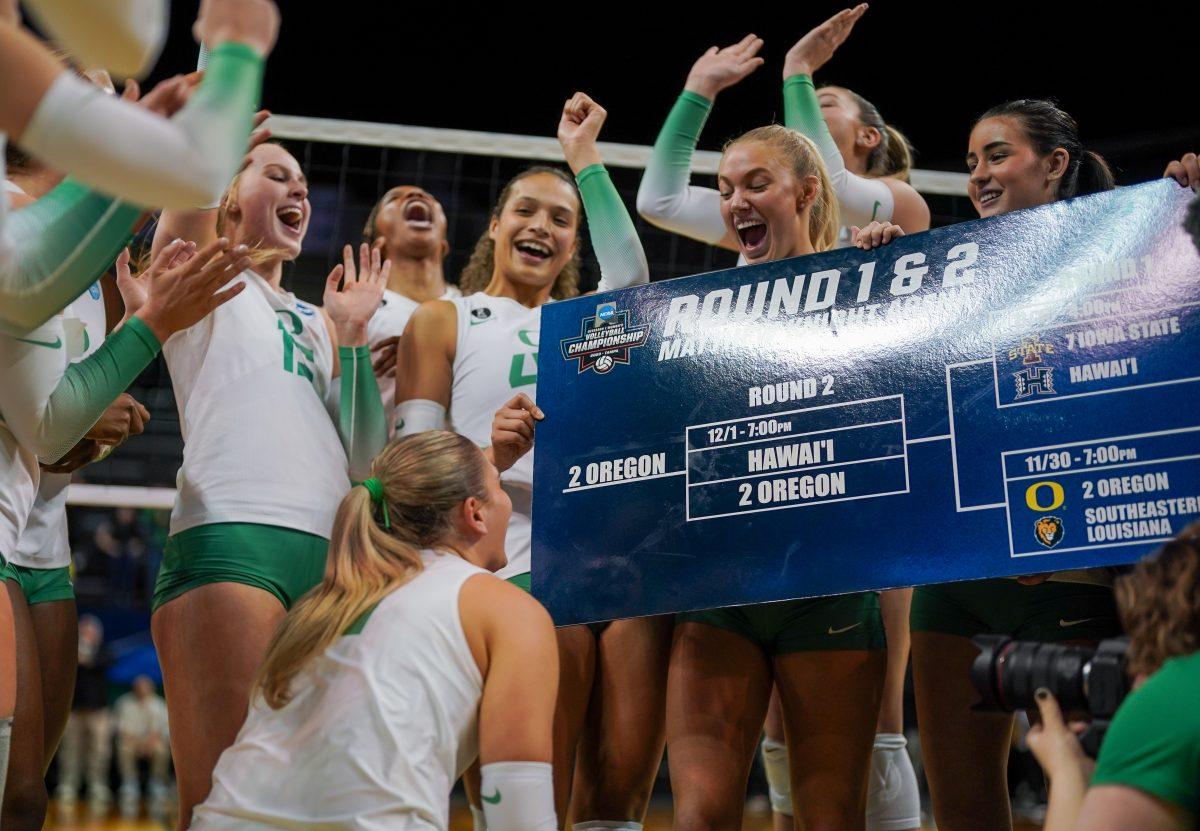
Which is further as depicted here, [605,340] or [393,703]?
[605,340]

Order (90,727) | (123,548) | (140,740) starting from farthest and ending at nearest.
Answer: (123,548), (140,740), (90,727)

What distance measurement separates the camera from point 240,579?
131 inches

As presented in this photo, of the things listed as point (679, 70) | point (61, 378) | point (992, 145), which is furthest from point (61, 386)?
point (679, 70)

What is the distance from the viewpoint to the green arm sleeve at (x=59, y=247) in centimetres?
244

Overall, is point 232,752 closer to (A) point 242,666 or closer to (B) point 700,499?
(A) point 242,666

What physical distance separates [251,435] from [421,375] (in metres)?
0.64

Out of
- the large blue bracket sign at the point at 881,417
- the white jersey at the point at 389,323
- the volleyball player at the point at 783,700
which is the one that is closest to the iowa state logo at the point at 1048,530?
the large blue bracket sign at the point at 881,417

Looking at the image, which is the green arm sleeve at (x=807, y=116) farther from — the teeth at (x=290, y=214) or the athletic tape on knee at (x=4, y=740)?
the athletic tape on knee at (x=4, y=740)

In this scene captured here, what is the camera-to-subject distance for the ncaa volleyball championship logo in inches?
146

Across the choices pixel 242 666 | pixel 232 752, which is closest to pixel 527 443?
pixel 242 666

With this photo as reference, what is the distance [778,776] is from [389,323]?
198 cm

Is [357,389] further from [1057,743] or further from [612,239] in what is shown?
[1057,743]

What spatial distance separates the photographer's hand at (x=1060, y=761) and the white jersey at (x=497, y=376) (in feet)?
5.72

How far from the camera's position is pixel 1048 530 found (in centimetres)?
303
